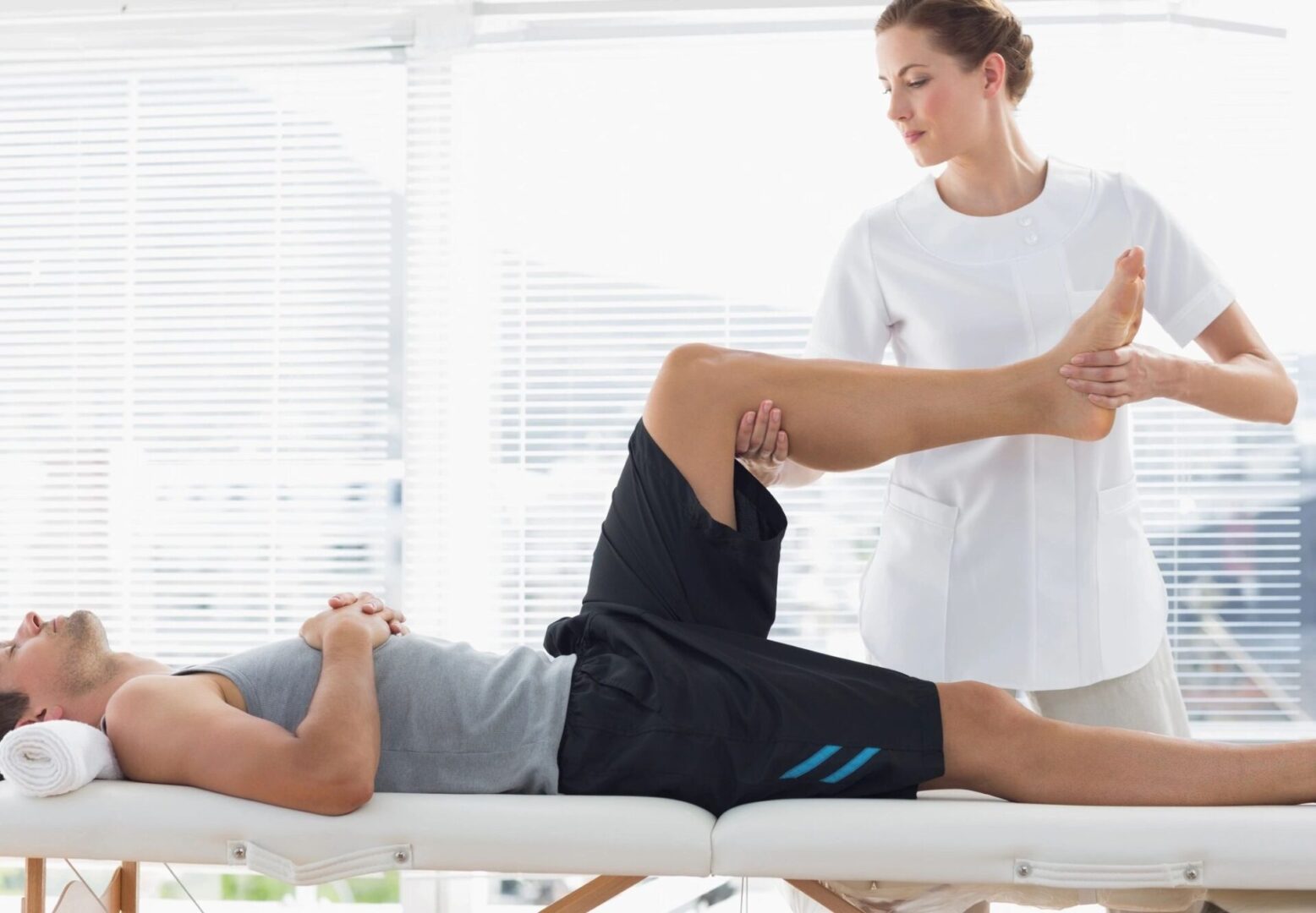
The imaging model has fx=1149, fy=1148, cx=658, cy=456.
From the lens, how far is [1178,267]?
67.3 inches

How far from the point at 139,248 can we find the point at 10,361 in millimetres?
432

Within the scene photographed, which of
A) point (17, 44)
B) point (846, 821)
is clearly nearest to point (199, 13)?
point (17, 44)

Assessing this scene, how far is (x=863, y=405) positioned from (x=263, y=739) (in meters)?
0.83

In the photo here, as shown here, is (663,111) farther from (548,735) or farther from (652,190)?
(548,735)

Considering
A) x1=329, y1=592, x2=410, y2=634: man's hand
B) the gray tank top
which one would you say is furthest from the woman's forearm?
x1=329, y1=592, x2=410, y2=634: man's hand

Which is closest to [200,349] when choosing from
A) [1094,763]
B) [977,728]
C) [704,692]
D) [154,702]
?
[154,702]

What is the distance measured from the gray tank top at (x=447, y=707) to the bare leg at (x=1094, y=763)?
507mm

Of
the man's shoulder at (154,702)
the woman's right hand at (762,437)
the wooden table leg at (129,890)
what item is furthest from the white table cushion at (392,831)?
the woman's right hand at (762,437)

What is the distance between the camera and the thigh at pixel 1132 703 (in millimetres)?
1651

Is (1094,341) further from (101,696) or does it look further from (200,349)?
(200,349)

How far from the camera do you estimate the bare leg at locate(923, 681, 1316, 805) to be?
4.34ft

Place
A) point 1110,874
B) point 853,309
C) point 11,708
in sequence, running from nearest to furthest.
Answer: point 1110,874
point 11,708
point 853,309

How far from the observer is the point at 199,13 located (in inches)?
110

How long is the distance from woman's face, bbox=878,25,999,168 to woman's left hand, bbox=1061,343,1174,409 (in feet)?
1.42
